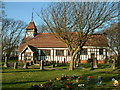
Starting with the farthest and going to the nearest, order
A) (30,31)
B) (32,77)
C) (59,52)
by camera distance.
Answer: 1. (30,31)
2. (59,52)
3. (32,77)

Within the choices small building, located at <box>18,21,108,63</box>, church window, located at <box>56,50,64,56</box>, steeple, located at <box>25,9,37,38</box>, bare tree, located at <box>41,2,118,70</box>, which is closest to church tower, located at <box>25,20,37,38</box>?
steeple, located at <box>25,9,37,38</box>

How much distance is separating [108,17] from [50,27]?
7083 mm

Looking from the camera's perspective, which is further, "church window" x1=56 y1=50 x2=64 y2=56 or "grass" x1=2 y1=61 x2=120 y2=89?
"church window" x1=56 y1=50 x2=64 y2=56

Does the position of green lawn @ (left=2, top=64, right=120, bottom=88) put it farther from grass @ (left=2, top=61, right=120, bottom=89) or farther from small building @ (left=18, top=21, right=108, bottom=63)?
small building @ (left=18, top=21, right=108, bottom=63)

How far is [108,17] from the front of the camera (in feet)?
54.0

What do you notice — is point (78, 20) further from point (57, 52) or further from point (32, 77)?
point (57, 52)

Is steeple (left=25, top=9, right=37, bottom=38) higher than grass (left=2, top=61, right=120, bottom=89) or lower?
higher

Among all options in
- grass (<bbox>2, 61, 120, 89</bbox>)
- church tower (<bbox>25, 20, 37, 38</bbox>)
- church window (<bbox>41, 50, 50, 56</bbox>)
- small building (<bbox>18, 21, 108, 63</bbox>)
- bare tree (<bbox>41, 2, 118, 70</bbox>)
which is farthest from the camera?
church tower (<bbox>25, 20, 37, 38</bbox>)

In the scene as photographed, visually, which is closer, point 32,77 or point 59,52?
point 32,77

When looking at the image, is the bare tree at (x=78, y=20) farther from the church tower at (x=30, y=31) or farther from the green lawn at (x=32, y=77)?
the church tower at (x=30, y=31)

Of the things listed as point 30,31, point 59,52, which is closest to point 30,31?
point 30,31

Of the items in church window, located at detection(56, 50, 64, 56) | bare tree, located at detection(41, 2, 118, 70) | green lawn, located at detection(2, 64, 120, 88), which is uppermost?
bare tree, located at detection(41, 2, 118, 70)

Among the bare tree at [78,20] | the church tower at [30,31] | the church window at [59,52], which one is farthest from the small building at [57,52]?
the bare tree at [78,20]

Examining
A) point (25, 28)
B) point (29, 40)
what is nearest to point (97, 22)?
point (29, 40)
